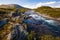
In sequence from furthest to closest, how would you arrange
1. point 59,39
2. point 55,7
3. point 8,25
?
point 55,7 < point 8,25 < point 59,39

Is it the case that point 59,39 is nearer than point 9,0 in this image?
Yes

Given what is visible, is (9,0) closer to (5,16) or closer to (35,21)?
(5,16)

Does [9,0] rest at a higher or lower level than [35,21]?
higher

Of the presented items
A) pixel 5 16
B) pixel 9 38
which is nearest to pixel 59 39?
pixel 9 38

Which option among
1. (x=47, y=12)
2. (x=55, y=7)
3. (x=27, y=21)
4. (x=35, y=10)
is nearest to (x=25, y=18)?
(x=27, y=21)

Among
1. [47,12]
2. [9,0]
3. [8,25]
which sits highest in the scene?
[9,0]

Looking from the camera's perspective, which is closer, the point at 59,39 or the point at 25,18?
the point at 59,39

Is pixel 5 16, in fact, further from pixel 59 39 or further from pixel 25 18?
pixel 59 39

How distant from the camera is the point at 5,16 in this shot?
22.8 feet

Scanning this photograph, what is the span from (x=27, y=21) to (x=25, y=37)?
2.58 ft

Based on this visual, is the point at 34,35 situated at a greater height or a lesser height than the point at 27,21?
lesser

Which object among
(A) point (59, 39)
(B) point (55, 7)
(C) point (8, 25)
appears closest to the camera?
(A) point (59, 39)

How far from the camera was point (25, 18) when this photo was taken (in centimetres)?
685

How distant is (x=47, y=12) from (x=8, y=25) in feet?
6.34
